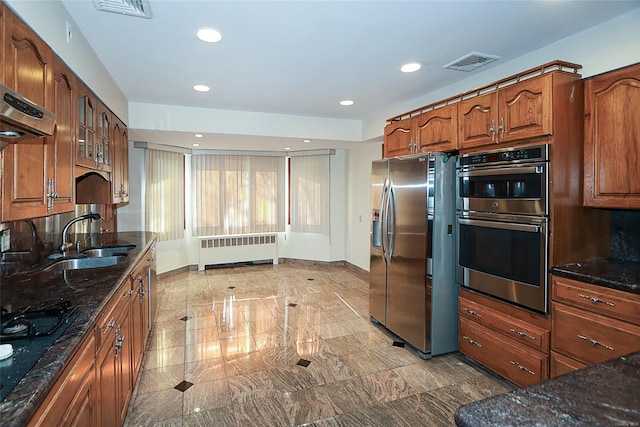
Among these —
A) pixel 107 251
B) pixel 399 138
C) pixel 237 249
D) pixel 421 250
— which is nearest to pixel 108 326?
pixel 107 251

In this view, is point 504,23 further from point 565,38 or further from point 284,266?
point 284,266

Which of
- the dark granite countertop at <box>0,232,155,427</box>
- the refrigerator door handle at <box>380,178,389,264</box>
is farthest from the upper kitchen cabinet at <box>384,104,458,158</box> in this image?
the dark granite countertop at <box>0,232,155,427</box>

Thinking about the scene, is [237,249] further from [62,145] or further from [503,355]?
[503,355]

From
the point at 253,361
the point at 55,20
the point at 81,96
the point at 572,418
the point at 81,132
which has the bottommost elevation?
the point at 253,361

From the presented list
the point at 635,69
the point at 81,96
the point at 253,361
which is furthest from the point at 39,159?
the point at 635,69

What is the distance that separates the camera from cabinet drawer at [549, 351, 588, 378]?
2160 mm

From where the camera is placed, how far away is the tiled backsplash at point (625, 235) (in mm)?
2400

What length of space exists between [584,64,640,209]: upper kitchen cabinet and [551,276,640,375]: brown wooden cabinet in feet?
1.94

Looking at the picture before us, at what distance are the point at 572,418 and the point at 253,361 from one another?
261 centimetres

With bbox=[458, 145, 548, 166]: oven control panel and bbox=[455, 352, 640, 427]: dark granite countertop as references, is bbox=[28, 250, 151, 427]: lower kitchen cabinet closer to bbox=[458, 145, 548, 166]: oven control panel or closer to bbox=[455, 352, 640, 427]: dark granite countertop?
bbox=[455, 352, 640, 427]: dark granite countertop

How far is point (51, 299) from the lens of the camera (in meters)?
1.74

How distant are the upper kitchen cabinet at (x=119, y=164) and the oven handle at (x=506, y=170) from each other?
3.21 meters

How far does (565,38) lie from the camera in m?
2.49

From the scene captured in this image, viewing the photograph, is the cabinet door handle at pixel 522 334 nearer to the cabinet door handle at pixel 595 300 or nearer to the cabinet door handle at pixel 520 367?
the cabinet door handle at pixel 520 367
